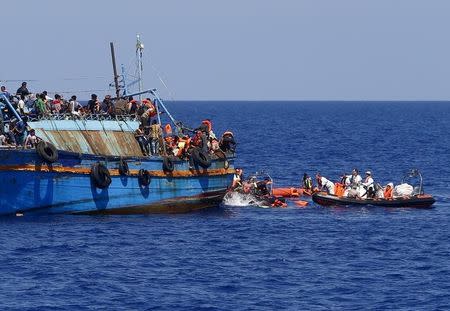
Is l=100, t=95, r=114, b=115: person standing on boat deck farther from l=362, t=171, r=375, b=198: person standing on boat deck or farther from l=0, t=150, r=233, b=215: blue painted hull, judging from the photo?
l=362, t=171, r=375, b=198: person standing on boat deck

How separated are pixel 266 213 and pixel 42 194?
41.5 feet

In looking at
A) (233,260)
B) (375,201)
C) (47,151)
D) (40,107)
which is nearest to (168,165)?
(40,107)

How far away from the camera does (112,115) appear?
190 ft

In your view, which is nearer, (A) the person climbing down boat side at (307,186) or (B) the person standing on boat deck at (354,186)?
(B) the person standing on boat deck at (354,186)

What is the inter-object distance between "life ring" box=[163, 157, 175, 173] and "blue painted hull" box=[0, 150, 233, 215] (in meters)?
0.21

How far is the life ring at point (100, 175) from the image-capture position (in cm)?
5194

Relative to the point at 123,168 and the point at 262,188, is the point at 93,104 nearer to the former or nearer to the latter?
the point at 123,168

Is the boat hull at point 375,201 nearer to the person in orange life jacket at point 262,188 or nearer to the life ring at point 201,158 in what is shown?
the person in orange life jacket at point 262,188

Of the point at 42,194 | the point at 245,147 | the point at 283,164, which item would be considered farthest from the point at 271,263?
the point at 245,147

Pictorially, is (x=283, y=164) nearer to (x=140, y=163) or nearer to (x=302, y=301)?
(x=140, y=163)

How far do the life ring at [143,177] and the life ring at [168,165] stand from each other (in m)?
1.10

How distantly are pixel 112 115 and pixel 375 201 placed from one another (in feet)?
46.2

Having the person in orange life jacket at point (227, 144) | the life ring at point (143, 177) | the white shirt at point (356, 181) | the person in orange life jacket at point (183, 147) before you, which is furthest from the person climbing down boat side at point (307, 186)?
the life ring at point (143, 177)

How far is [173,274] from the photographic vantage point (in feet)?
136
